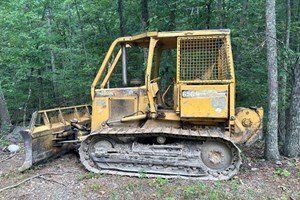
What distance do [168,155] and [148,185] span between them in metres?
0.68

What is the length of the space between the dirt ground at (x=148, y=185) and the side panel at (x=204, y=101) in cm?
115

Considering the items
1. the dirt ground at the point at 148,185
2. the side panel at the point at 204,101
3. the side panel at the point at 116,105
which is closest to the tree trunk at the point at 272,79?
the dirt ground at the point at 148,185

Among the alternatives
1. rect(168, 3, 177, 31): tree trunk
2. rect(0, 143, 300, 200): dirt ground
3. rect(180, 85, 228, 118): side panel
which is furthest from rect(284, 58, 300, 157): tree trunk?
rect(168, 3, 177, 31): tree trunk

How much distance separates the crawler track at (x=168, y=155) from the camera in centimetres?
510

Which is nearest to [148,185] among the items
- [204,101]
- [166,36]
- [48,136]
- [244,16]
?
[204,101]

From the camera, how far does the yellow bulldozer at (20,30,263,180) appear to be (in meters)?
5.11

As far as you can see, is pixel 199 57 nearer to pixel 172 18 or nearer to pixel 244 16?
pixel 172 18

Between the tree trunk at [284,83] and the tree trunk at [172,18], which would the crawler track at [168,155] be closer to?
the tree trunk at [284,83]

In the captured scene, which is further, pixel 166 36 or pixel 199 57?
pixel 166 36

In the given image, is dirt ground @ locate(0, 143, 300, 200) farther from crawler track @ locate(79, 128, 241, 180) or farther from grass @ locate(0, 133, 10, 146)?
grass @ locate(0, 133, 10, 146)

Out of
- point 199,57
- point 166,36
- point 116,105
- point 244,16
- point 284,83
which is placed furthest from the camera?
point 244,16

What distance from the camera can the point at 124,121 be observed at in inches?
224

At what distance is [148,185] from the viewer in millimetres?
4719

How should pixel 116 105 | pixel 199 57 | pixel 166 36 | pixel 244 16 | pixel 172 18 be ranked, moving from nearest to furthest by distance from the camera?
pixel 199 57
pixel 166 36
pixel 116 105
pixel 244 16
pixel 172 18
